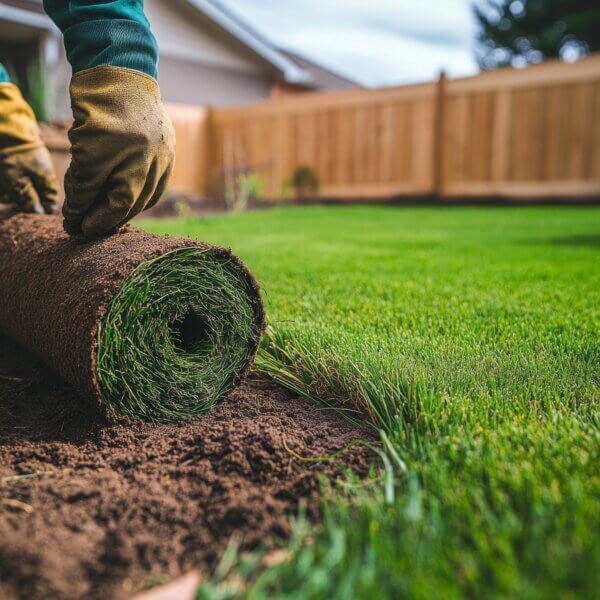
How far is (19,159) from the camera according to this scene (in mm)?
2885

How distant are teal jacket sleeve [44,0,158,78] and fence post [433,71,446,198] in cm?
1003

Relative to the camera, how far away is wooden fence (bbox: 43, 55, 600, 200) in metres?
10.2

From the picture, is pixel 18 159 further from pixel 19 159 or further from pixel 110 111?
pixel 110 111

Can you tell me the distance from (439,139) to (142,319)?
416 inches

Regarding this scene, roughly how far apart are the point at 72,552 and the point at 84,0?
163 centimetres

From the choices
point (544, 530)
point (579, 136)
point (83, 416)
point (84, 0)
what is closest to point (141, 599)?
point (544, 530)

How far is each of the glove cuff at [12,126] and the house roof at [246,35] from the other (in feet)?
49.0

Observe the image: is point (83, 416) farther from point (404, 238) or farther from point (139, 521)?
point (404, 238)

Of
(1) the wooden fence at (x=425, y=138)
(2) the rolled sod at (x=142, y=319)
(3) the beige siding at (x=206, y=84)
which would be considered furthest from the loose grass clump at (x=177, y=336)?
(3) the beige siding at (x=206, y=84)

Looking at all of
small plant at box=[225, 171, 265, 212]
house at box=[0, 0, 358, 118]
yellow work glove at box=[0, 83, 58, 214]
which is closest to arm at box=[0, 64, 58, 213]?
yellow work glove at box=[0, 83, 58, 214]

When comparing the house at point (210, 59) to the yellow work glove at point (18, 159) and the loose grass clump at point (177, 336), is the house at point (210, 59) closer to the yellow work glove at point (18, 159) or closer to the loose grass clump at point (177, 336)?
the yellow work glove at point (18, 159)

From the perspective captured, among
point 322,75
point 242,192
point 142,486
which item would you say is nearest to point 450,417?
point 142,486

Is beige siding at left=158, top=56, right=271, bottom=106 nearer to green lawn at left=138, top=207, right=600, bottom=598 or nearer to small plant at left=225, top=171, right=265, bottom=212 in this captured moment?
small plant at left=225, top=171, right=265, bottom=212

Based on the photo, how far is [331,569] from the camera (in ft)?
3.47
